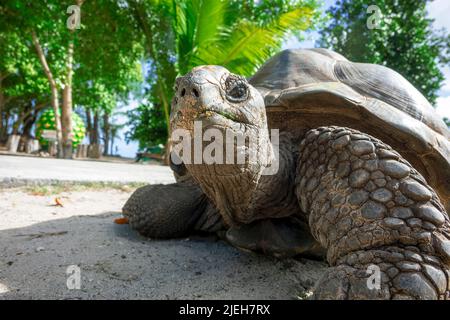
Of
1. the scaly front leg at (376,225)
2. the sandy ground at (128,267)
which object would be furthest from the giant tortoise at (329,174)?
the sandy ground at (128,267)

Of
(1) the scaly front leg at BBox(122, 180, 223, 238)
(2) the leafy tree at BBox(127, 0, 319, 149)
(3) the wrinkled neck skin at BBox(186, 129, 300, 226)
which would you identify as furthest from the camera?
(2) the leafy tree at BBox(127, 0, 319, 149)

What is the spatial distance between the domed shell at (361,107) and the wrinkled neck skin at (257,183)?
186 millimetres

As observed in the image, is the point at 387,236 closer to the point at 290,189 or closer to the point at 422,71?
the point at 290,189

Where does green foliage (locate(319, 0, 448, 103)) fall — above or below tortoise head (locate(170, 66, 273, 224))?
above

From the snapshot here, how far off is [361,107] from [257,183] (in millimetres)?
653

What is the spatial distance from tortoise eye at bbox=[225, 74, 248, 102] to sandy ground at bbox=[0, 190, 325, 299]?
2.47ft

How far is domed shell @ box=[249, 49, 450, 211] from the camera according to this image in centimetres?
158

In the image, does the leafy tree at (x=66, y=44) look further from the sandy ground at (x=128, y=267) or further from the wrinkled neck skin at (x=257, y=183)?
the wrinkled neck skin at (x=257, y=183)

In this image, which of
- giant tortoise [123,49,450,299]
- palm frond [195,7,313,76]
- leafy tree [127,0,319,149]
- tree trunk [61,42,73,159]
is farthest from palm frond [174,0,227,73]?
giant tortoise [123,49,450,299]

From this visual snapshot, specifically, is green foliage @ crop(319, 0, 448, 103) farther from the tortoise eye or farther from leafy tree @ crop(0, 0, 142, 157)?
the tortoise eye

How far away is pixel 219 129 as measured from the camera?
3.82 feet

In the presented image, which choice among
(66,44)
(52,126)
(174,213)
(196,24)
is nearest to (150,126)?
(52,126)

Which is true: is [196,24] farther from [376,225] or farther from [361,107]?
[376,225]
